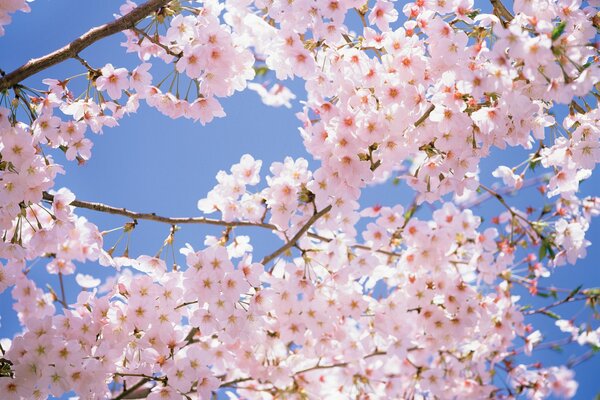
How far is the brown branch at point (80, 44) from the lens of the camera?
248 cm

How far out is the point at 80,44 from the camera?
8.20 ft

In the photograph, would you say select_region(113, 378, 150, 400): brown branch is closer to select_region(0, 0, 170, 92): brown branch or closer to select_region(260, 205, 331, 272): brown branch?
select_region(260, 205, 331, 272): brown branch

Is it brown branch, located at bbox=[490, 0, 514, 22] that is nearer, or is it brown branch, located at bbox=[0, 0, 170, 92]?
brown branch, located at bbox=[0, 0, 170, 92]

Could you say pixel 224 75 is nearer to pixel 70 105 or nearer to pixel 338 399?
pixel 70 105

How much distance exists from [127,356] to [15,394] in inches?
23.8

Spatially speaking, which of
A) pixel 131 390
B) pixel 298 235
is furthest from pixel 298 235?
pixel 131 390

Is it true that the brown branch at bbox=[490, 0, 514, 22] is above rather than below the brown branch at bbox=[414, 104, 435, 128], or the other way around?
above

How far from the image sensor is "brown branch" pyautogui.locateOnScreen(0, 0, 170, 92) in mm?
2477

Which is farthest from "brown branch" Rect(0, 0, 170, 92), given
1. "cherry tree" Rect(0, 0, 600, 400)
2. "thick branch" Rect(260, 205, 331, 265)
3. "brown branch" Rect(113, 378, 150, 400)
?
"brown branch" Rect(113, 378, 150, 400)

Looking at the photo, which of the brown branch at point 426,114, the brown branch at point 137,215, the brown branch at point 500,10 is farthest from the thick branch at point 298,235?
the brown branch at point 500,10

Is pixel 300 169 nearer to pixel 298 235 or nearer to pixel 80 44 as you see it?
pixel 298 235

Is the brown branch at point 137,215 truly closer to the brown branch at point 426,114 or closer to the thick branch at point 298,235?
the thick branch at point 298,235

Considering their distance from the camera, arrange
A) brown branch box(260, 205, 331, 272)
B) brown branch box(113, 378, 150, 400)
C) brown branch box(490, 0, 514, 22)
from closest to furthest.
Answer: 1. brown branch box(490, 0, 514, 22)
2. brown branch box(260, 205, 331, 272)
3. brown branch box(113, 378, 150, 400)

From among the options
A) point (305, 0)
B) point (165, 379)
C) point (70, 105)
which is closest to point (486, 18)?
point (305, 0)
